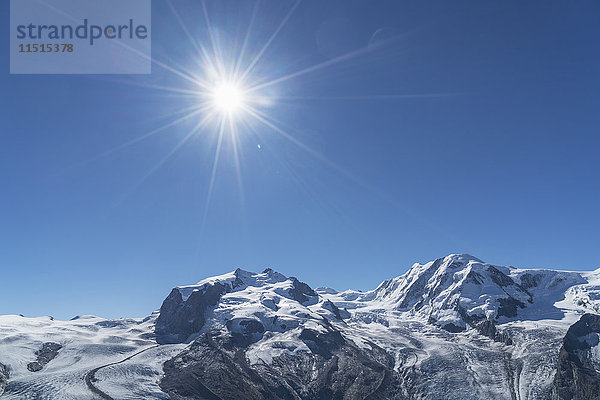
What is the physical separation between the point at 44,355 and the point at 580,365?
18898cm

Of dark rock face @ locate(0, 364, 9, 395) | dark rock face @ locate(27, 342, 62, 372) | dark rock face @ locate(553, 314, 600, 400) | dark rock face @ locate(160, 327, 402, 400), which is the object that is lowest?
dark rock face @ locate(553, 314, 600, 400)

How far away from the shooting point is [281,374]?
140625 mm

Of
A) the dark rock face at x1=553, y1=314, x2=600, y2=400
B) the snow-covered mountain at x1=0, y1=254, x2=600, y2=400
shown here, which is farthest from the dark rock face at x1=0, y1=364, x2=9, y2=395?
the dark rock face at x1=553, y1=314, x2=600, y2=400

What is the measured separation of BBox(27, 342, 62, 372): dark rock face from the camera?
126 m

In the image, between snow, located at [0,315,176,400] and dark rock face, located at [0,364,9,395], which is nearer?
dark rock face, located at [0,364,9,395]

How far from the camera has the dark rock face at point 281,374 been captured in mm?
122000

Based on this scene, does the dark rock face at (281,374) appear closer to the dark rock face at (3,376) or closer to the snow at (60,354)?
the snow at (60,354)

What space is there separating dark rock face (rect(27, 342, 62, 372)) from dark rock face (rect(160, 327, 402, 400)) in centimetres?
4092

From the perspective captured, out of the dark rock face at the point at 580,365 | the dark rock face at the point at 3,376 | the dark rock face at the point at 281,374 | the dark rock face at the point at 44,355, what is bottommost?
the dark rock face at the point at 580,365

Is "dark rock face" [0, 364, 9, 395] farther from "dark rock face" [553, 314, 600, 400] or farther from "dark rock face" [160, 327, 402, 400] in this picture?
"dark rock face" [553, 314, 600, 400]

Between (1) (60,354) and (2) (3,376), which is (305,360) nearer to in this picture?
(1) (60,354)

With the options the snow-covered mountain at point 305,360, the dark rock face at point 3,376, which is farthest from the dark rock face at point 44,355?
the dark rock face at point 3,376

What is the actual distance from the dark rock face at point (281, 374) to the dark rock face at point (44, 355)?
134 feet

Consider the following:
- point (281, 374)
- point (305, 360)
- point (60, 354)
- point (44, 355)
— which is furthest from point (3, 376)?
point (305, 360)
